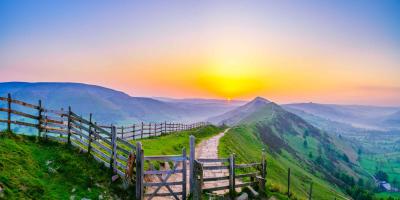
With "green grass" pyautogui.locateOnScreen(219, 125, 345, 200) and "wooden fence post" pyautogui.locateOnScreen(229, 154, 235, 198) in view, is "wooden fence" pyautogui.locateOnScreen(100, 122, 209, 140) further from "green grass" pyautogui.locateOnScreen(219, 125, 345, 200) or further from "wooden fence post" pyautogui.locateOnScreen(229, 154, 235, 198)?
"wooden fence post" pyautogui.locateOnScreen(229, 154, 235, 198)

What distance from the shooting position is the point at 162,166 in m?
26.8

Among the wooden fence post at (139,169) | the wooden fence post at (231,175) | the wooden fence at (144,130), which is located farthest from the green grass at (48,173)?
the wooden fence at (144,130)

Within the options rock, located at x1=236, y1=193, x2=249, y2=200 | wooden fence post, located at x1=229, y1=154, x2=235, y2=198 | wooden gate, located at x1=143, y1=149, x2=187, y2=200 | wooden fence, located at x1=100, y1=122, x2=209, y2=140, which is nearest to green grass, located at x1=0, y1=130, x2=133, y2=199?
wooden gate, located at x1=143, y1=149, x2=187, y2=200

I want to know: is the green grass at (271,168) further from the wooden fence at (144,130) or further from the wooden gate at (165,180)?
the wooden fence at (144,130)

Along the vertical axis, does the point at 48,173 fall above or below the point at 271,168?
above

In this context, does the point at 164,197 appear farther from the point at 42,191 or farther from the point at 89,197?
the point at 42,191

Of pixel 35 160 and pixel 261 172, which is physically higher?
pixel 35 160

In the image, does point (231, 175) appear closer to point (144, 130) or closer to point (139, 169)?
point (139, 169)

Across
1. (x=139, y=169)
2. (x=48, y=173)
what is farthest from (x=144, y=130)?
(x=139, y=169)

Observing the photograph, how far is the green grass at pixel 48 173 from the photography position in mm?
15523

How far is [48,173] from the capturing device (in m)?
17.6

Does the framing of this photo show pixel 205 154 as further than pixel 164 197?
Yes

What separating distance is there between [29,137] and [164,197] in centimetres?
957

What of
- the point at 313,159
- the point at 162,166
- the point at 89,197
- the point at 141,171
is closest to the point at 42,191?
the point at 89,197
